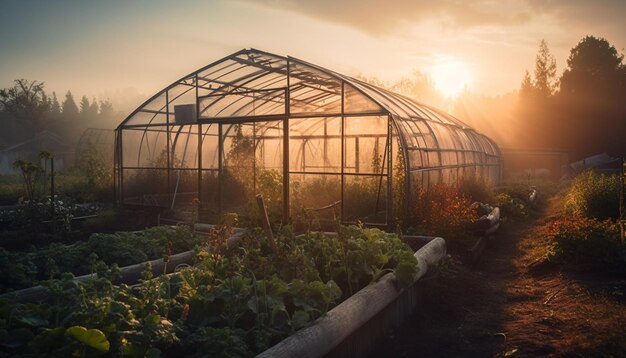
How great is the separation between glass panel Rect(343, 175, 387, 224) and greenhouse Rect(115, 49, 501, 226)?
0.03 metres

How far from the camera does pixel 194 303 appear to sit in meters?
3.42

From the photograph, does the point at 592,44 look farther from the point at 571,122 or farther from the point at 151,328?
the point at 151,328

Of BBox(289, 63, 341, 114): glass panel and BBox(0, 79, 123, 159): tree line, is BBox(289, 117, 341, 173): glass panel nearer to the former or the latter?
BBox(289, 63, 341, 114): glass panel

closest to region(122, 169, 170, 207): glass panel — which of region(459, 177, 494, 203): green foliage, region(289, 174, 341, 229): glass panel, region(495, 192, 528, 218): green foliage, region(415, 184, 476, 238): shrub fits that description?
region(289, 174, 341, 229): glass panel

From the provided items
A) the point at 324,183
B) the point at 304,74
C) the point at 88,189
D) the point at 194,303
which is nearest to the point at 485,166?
the point at 324,183

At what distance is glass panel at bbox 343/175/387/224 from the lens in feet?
33.2

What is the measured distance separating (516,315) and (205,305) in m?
3.57

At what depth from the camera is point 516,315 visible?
5.16 meters

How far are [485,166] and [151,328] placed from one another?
1721 centimetres

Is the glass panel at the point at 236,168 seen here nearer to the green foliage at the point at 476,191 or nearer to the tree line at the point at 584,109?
the green foliage at the point at 476,191

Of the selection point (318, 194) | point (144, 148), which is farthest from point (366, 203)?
point (144, 148)

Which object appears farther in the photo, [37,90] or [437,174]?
[37,90]

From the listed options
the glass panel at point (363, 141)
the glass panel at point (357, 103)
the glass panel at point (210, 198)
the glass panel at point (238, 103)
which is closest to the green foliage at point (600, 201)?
the glass panel at point (363, 141)

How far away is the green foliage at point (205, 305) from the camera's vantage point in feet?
8.17
